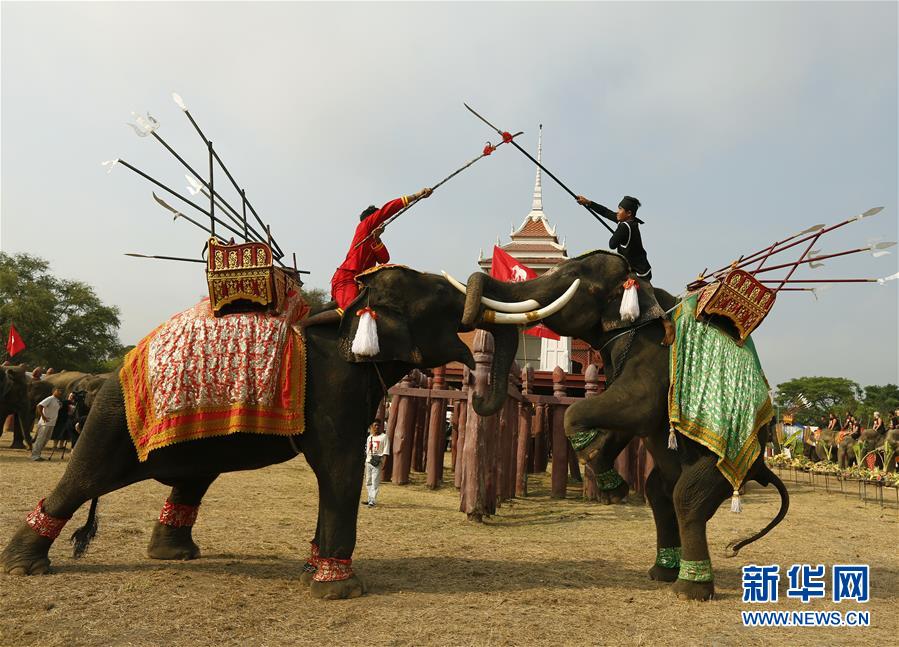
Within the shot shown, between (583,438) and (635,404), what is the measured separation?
507 millimetres

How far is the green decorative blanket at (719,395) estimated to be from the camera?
5.45 m

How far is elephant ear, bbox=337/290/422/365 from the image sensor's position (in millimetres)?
5547

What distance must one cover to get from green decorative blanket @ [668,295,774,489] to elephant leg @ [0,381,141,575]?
4.44m

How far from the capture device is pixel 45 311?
38188 millimetres

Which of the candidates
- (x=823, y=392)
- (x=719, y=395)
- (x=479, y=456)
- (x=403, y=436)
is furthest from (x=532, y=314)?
(x=823, y=392)

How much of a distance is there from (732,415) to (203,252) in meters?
4.72

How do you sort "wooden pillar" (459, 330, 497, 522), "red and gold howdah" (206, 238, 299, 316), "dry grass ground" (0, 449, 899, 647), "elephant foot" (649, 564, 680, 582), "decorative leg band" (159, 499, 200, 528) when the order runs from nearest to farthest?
"dry grass ground" (0, 449, 899, 647) < "red and gold howdah" (206, 238, 299, 316) < "elephant foot" (649, 564, 680, 582) < "decorative leg band" (159, 499, 200, 528) < "wooden pillar" (459, 330, 497, 522)

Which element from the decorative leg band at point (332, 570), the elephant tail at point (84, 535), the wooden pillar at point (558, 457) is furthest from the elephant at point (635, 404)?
the wooden pillar at point (558, 457)

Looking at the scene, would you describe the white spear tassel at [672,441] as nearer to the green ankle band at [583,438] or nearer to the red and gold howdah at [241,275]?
the green ankle band at [583,438]

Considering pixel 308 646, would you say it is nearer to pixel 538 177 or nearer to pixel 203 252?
pixel 203 252

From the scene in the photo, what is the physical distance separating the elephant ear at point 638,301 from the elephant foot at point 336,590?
2958 mm

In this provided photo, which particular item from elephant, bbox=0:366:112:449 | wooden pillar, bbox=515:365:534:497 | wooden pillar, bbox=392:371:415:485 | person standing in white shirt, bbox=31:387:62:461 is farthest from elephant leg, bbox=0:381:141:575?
person standing in white shirt, bbox=31:387:62:461

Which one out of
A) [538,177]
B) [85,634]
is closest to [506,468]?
[85,634]

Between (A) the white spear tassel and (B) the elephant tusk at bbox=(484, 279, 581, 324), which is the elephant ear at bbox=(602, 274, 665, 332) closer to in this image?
(B) the elephant tusk at bbox=(484, 279, 581, 324)
